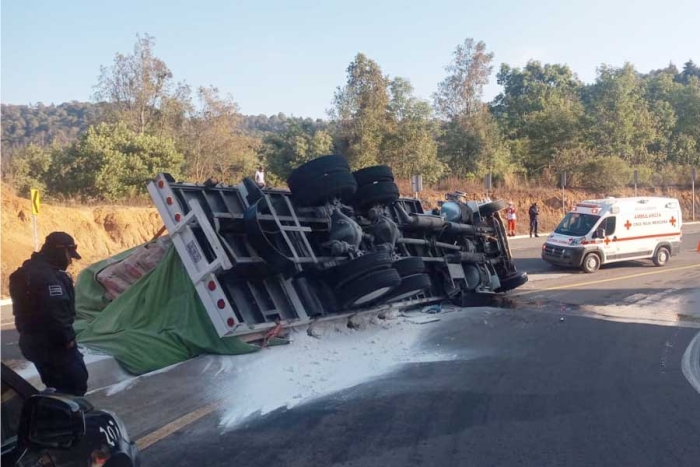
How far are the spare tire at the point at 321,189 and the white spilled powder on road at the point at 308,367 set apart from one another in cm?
187

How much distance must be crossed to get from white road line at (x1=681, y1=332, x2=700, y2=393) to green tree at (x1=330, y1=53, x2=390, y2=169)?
27.3 meters

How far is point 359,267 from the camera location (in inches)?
327

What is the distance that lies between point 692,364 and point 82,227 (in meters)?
19.2

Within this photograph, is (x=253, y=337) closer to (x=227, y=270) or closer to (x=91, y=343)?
(x=227, y=270)

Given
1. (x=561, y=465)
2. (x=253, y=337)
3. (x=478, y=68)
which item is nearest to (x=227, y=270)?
(x=253, y=337)

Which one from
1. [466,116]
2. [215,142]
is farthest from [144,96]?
[466,116]

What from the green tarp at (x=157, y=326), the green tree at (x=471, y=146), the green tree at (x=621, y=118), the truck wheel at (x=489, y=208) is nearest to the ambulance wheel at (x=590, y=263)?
the truck wheel at (x=489, y=208)

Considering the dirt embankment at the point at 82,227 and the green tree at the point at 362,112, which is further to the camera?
the green tree at the point at 362,112

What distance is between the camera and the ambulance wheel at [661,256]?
1967cm

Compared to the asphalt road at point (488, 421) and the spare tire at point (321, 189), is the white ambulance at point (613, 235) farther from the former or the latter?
the spare tire at point (321, 189)

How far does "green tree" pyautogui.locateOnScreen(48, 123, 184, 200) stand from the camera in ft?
83.3

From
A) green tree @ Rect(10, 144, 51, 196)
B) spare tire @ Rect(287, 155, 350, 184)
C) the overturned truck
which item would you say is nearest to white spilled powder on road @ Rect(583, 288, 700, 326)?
the overturned truck

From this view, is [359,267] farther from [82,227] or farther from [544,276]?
[82,227]

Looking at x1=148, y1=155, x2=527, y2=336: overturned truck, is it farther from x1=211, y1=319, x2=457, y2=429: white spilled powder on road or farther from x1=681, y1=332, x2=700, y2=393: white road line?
x1=681, y1=332, x2=700, y2=393: white road line
